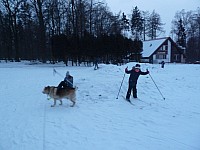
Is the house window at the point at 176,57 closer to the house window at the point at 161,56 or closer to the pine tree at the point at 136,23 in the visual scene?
the house window at the point at 161,56

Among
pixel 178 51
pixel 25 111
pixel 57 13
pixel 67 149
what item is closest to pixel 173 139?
pixel 67 149

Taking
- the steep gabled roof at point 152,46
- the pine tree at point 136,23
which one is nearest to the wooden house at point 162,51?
the steep gabled roof at point 152,46

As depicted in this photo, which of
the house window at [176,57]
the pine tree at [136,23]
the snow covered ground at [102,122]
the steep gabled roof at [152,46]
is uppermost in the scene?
the pine tree at [136,23]

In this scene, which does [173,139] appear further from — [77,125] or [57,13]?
[57,13]

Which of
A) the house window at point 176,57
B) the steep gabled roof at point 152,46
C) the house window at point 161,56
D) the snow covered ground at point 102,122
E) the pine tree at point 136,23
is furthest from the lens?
the pine tree at point 136,23

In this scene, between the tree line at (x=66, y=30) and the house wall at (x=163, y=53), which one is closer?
the tree line at (x=66, y=30)

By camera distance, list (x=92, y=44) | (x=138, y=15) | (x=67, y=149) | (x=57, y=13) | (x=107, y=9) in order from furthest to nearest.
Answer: (x=138, y=15) → (x=107, y=9) → (x=57, y=13) → (x=92, y=44) → (x=67, y=149)

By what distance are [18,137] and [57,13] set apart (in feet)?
128

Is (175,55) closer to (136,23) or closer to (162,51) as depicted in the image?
(162,51)

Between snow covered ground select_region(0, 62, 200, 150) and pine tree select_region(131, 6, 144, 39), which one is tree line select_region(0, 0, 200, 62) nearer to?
pine tree select_region(131, 6, 144, 39)

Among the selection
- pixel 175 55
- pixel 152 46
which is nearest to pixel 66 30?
pixel 152 46

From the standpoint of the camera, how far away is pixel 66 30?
4650 cm

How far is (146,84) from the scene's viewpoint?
1465 centimetres

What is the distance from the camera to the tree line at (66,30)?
34.9m
